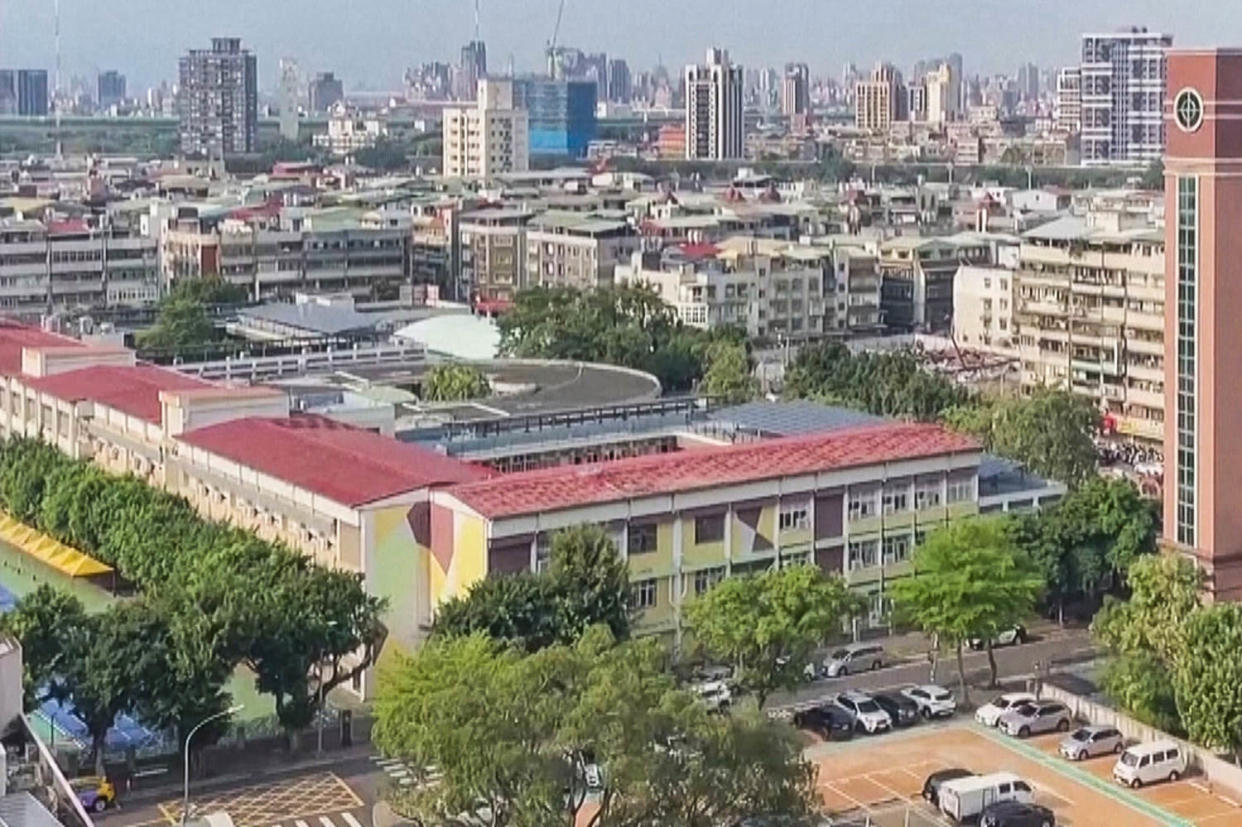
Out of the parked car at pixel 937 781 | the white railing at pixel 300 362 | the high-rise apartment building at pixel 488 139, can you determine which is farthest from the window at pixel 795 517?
the high-rise apartment building at pixel 488 139

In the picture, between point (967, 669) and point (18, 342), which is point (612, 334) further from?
point (967, 669)

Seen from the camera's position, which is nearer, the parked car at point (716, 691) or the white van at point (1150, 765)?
the white van at point (1150, 765)

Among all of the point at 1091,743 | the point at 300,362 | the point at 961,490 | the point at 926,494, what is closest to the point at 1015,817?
the point at 1091,743

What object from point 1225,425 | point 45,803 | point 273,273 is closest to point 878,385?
point 1225,425

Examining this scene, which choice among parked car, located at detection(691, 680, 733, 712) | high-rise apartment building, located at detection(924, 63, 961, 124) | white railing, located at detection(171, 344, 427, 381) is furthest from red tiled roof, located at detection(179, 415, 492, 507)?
high-rise apartment building, located at detection(924, 63, 961, 124)

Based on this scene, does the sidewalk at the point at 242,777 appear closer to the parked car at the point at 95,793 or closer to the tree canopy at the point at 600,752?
the parked car at the point at 95,793

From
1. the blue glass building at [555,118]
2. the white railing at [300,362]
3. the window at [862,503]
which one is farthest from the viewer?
the blue glass building at [555,118]

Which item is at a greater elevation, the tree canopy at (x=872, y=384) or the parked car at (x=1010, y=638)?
the tree canopy at (x=872, y=384)
